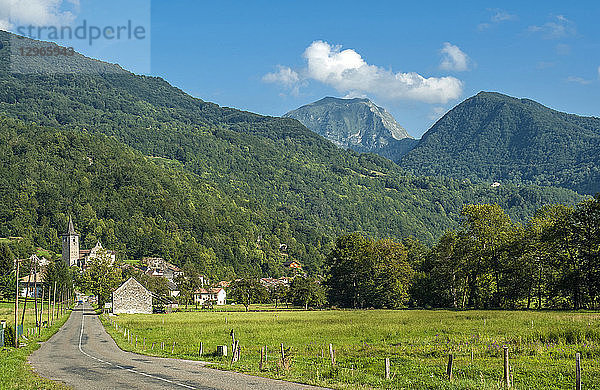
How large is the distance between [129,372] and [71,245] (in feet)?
603

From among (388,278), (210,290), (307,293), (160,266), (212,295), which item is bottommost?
(212,295)

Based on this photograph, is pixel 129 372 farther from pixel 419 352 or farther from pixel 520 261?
pixel 520 261

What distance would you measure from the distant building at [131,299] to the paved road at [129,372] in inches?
2693

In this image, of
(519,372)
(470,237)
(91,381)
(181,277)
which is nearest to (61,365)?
(91,381)

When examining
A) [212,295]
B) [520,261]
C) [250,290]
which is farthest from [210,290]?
[520,261]

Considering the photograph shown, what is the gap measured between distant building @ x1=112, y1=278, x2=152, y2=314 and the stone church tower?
95.2 m

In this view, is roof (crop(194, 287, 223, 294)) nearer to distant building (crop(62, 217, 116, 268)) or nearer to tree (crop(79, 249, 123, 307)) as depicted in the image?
tree (crop(79, 249, 123, 307))

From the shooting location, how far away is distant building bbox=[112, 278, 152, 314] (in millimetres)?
103375

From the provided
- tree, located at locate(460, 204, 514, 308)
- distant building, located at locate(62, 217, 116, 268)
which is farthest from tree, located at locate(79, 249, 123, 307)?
distant building, located at locate(62, 217, 116, 268)

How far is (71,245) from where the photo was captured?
194m

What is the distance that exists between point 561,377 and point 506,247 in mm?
54095

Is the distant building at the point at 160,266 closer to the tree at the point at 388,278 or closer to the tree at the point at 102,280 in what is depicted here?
the tree at the point at 102,280

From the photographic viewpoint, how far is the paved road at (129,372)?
2112 cm

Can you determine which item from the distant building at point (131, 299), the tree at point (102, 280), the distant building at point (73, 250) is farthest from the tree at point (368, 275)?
the distant building at point (73, 250)
